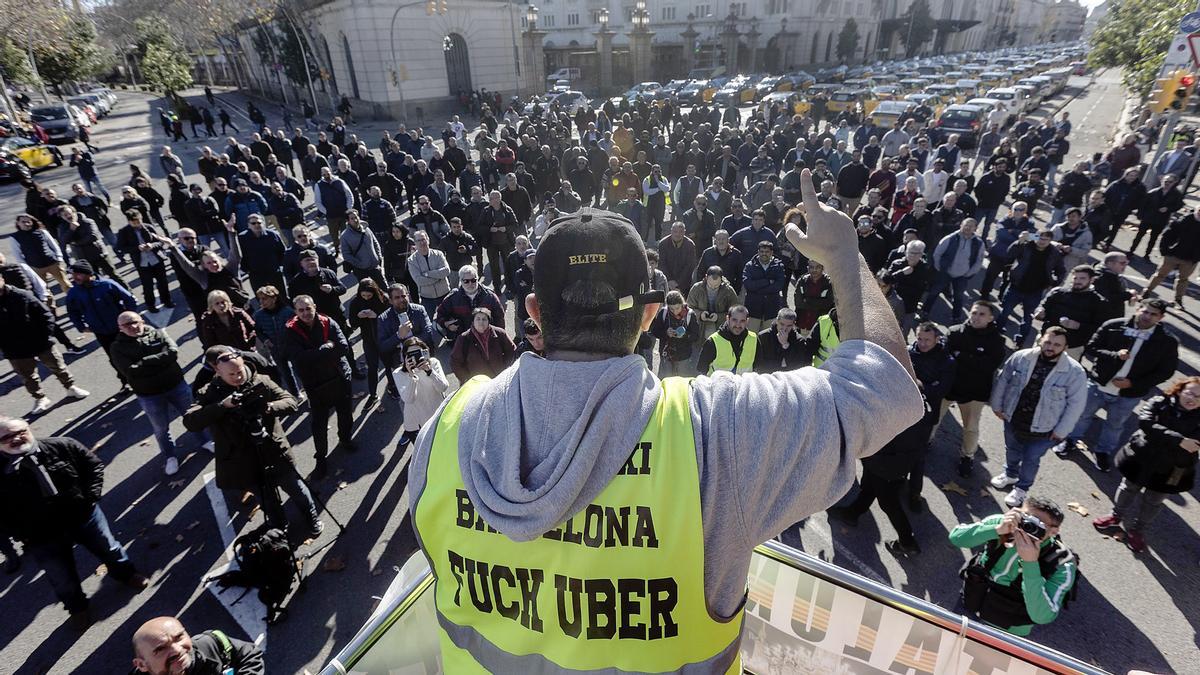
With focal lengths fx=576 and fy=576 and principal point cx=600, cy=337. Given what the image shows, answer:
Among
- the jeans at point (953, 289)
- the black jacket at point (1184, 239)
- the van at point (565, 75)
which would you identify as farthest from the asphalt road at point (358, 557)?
the van at point (565, 75)

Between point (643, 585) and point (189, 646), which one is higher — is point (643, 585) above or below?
above

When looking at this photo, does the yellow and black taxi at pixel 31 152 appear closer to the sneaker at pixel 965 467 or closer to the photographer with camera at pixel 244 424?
the photographer with camera at pixel 244 424

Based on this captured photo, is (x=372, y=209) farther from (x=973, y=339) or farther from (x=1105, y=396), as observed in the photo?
(x=1105, y=396)

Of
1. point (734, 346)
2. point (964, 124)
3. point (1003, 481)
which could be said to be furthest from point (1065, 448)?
point (964, 124)

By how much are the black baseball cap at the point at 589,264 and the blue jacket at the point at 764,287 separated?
284 inches

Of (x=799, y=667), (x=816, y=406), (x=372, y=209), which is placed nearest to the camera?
(x=816, y=406)

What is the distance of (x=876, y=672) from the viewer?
9.93 feet

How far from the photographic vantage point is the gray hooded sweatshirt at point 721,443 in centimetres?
110

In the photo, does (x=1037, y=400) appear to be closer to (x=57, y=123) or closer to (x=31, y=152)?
(x=31, y=152)

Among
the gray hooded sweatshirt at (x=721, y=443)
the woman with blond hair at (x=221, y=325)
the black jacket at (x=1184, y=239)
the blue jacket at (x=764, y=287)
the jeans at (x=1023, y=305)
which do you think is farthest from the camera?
the black jacket at (x=1184, y=239)

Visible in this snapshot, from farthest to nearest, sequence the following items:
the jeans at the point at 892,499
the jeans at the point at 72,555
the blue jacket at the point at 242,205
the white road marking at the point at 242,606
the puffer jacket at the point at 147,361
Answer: the blue jacket at the point at 242,205 → the puffer jacket at the point at 147,361 → the jeans at the point at 892,499 → the white road marking at the point at 242,606 → the jeans at the point at 72,555

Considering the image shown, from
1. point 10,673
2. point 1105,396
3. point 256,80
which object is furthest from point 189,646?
point 256,80

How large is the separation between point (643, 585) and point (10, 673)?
235 inches

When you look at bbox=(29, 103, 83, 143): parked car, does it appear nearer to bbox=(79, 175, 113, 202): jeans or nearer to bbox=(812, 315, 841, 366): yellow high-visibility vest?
bbox=(79, 175, 113, 202): jeans
